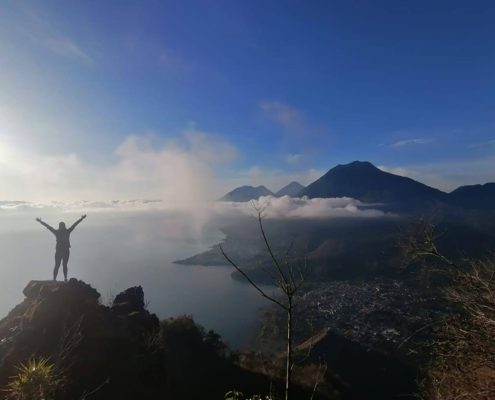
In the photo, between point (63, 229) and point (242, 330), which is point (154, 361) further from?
point (242, 330)

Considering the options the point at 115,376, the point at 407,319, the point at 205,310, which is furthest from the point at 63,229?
the point at 205,310

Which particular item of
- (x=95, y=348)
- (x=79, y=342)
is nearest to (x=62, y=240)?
(x=79, y=342)

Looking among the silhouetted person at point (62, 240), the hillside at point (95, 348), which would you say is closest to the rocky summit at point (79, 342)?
the hillside at point (95, 348)

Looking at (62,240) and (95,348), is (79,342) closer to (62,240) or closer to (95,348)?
(95,348)

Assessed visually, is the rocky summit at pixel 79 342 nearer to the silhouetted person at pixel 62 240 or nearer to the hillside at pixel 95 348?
the hillside at pixel 95 348

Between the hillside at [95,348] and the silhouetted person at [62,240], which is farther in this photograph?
the silhouetted person at [62,240]

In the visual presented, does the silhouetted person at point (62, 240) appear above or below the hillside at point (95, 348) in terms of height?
above

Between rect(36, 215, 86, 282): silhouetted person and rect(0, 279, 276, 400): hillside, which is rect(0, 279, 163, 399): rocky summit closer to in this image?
rect(0, 279, 276, 400): hillside

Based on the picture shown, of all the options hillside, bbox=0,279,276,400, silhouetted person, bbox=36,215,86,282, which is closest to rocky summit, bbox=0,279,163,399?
hillside, bbox=0,279,276,400

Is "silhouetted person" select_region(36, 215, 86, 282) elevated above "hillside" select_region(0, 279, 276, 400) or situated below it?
above

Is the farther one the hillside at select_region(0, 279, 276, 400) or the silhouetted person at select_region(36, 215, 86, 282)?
the silhouetted person at select_region(36, 215, 86, 282)

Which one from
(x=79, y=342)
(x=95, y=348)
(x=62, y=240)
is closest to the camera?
(x=79, y=342)
